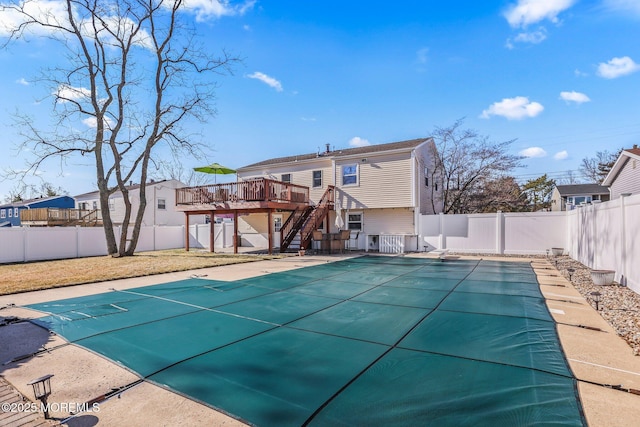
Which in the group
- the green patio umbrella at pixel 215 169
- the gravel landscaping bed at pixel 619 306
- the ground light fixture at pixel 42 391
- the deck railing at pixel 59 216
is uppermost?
the green patio umbrella at pixel 215 169

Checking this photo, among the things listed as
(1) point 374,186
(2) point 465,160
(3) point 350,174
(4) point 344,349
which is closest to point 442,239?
(1) point 374,186

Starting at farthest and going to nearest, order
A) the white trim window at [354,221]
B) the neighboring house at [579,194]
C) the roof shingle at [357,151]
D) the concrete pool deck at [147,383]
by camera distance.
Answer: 1. the neighboring house at [579,194]
2. the white trim window at [354,221]
3. the roof shingle at [357,151]
4. the concrete pool deck at [147,383]

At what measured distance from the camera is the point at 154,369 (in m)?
3.18

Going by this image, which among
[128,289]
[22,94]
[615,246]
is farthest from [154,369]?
[22,94]

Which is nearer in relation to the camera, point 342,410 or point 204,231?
point 342,410

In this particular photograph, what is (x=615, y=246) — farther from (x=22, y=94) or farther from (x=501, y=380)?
(x=22, y=94)

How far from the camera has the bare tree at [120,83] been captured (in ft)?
48.2

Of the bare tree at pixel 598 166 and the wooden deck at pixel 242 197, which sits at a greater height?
the bare tree at pixel 598 166

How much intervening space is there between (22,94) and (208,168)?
8.44 meters

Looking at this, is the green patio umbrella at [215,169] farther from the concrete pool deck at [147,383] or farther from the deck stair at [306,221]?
the concrete pool deck at [147,383]

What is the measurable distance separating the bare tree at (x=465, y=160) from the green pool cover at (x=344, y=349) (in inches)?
569

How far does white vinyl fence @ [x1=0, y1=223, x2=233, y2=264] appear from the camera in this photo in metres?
13.5

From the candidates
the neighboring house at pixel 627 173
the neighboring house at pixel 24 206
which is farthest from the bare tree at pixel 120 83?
the neighboring house at pixel 24 206

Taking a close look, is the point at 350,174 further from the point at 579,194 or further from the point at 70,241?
the point at 579,194
